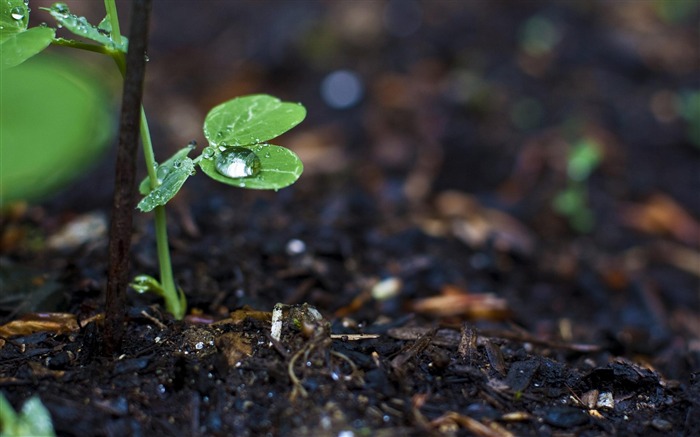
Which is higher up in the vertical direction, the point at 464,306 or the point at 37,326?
the point at 37,326

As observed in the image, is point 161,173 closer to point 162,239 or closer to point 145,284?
point 162,239

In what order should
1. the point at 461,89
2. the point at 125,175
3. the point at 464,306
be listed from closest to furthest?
the point at 125,175
the point at 464,306
the point at 461,89

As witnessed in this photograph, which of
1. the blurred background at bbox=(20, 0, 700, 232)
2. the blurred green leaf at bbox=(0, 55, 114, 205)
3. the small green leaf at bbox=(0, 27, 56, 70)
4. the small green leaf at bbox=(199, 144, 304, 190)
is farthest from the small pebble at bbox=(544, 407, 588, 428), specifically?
the blurred green leaf at bbox=(0, 55, 114, 205)

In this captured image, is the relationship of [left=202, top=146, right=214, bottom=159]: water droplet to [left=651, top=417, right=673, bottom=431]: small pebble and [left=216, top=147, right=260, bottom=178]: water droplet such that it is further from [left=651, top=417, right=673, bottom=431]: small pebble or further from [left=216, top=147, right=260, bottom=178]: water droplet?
[left=651, top=417, right=673, bottom=431]: small pebble

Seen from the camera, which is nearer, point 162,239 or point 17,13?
point 17,13

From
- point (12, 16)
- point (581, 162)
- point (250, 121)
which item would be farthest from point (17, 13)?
point (581, 162)

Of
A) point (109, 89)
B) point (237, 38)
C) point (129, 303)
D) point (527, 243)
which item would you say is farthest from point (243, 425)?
point (237, 38)
